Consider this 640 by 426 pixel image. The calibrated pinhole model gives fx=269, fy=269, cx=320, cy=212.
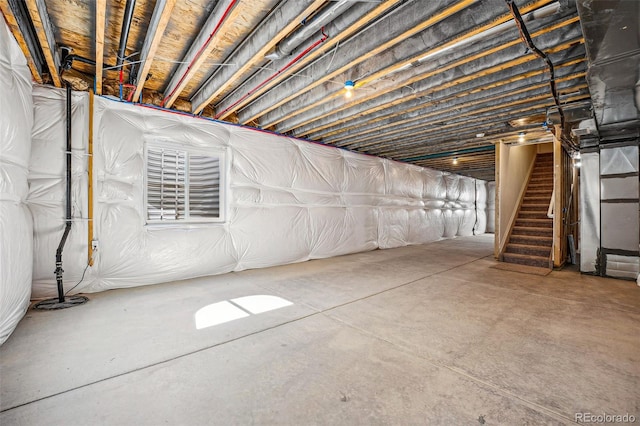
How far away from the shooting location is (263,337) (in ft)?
6.93

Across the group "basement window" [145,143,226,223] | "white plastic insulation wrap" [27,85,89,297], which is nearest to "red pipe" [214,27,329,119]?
"basement window" [145,143,226,223]

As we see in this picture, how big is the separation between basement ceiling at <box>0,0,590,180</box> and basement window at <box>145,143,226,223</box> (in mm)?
653

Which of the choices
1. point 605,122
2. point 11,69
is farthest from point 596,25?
point 11,69

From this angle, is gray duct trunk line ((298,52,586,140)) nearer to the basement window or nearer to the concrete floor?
the basement window

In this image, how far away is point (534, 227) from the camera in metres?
5.70

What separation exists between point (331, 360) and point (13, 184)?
9.24 feet

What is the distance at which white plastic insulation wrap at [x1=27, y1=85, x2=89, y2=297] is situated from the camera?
2.85 m

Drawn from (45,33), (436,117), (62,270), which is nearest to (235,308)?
(62,270)

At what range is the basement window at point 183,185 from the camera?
12.0 ft

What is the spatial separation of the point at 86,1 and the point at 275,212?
3237 millimetres

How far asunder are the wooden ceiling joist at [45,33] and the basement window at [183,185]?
3.64 feet

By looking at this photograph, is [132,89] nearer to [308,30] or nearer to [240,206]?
[240,206]

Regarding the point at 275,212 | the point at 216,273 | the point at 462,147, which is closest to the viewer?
the point at 216,273

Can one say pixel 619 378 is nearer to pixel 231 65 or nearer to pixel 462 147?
pixel 231 65
